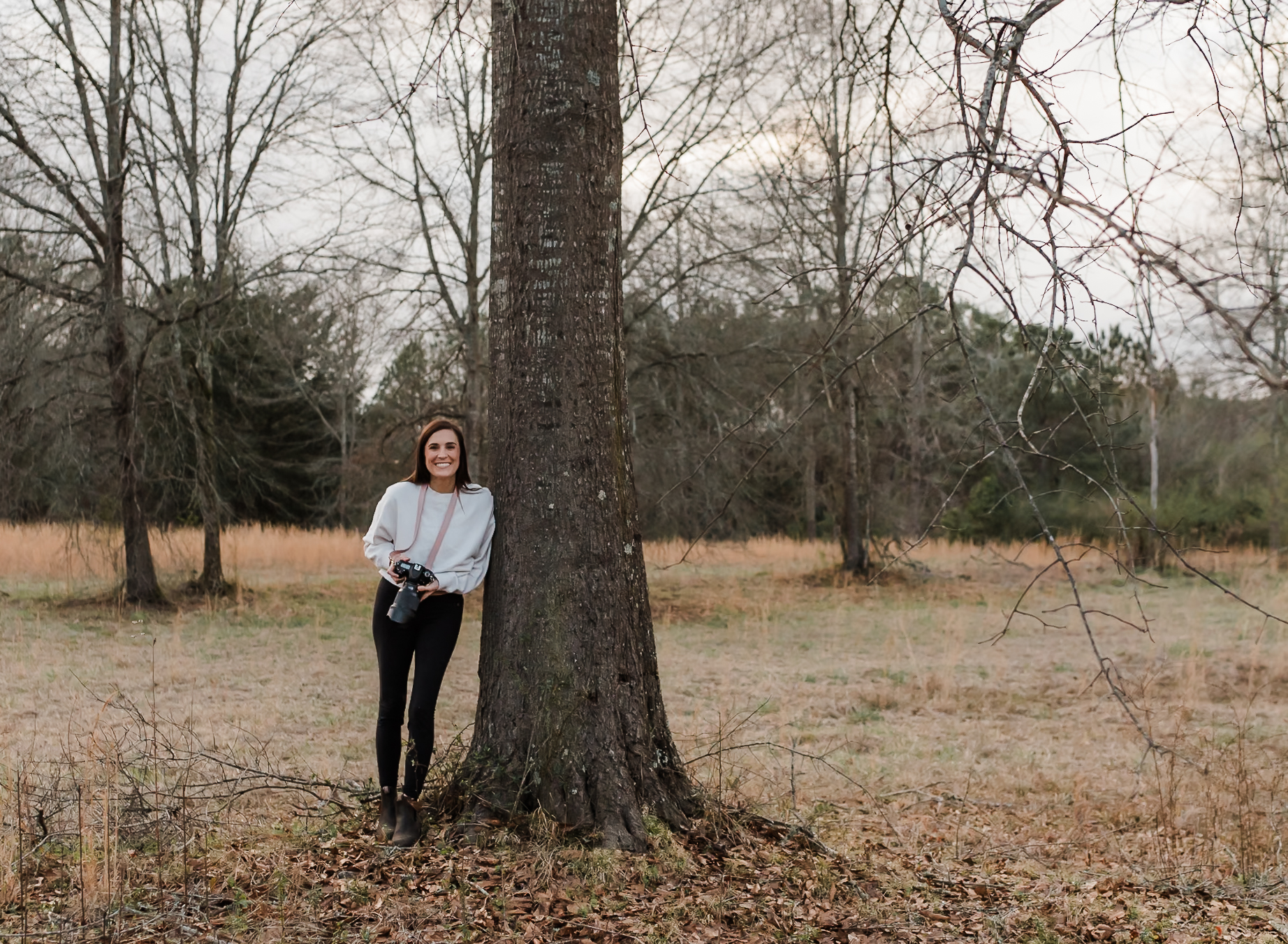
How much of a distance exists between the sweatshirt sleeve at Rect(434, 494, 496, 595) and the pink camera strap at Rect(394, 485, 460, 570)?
92 mm

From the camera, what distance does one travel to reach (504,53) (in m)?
4.56

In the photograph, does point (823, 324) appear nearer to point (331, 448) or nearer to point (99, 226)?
point (99, 226)

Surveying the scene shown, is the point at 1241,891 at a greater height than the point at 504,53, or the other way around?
the point at 504,53

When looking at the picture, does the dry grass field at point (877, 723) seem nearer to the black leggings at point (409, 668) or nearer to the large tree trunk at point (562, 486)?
the large tree trunk at point (562, 486)

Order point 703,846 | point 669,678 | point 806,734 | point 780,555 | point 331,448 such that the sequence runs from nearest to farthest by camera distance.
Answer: point 703,846 < point 806,734 < point 669,678 < point 780,555 < point 331,448

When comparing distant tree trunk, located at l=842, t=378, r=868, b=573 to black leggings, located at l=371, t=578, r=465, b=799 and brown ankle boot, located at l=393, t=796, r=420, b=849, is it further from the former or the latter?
brown ankle boot, located at l=393, t=796, r=420, b=849

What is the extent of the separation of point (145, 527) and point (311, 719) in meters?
7.18

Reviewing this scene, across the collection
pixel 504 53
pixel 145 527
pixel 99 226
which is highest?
pixel 99 226

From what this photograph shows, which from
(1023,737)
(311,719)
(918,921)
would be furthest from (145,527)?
(918,921)

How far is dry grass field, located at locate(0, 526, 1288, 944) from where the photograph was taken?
14.2ft

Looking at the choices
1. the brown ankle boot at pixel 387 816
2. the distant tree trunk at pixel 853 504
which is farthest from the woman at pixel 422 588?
the distant tree trunk at pixel 853 504

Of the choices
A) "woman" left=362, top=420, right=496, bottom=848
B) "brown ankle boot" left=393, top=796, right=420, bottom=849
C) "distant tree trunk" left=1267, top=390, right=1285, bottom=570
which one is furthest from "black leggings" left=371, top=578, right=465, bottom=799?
"distant tree trunk" left=1267, top=390, right=1285, bottom=570

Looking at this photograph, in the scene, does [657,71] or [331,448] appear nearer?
[657,71]

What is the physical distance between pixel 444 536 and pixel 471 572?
0.18 meters
